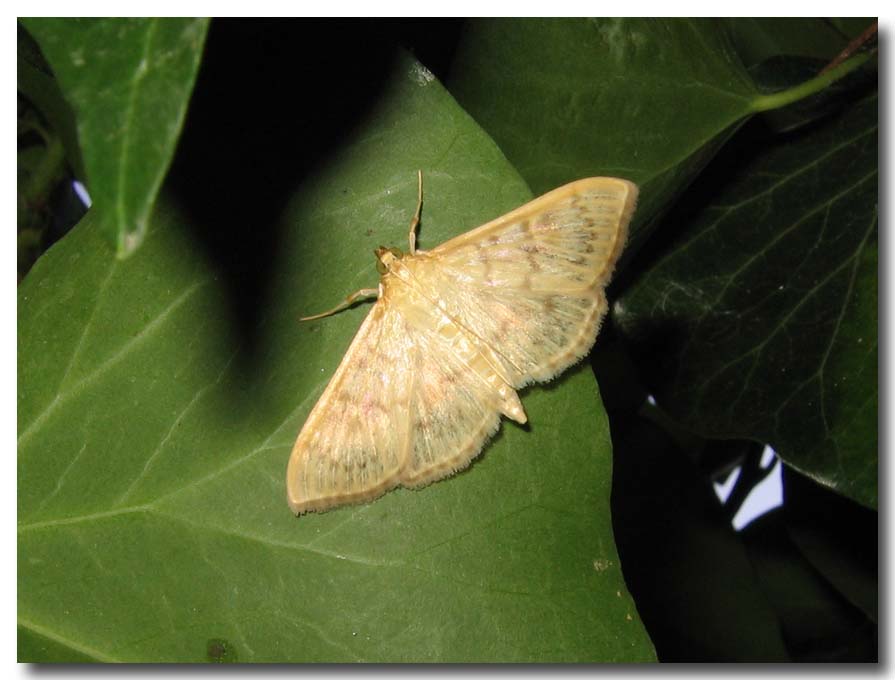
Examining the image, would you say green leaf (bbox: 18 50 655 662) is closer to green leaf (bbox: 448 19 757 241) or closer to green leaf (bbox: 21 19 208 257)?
green leaf (bbox: 448 19 757 241)

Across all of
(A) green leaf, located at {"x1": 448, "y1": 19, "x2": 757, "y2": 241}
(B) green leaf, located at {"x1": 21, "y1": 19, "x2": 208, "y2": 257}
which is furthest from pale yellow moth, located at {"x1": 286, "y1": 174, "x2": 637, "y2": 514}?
(B) green leaf, located at {"x1": 21, "y1": 19, "x2": 208, "y2": 257}

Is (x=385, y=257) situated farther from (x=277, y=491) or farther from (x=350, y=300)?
(x=277, y=491)

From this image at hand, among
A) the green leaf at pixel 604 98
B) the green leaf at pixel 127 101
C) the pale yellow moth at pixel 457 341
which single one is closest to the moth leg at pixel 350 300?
the pale yellow moth at pixel 457 341

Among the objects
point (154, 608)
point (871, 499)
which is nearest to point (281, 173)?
point (154, 608)

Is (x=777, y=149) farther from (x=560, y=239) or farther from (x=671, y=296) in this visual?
(x=560, y=239)

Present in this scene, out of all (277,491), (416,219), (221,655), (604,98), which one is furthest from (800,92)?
(221,655)

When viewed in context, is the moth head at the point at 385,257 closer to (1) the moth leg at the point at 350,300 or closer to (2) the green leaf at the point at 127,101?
(1) the moth leg at the point at 350,300
